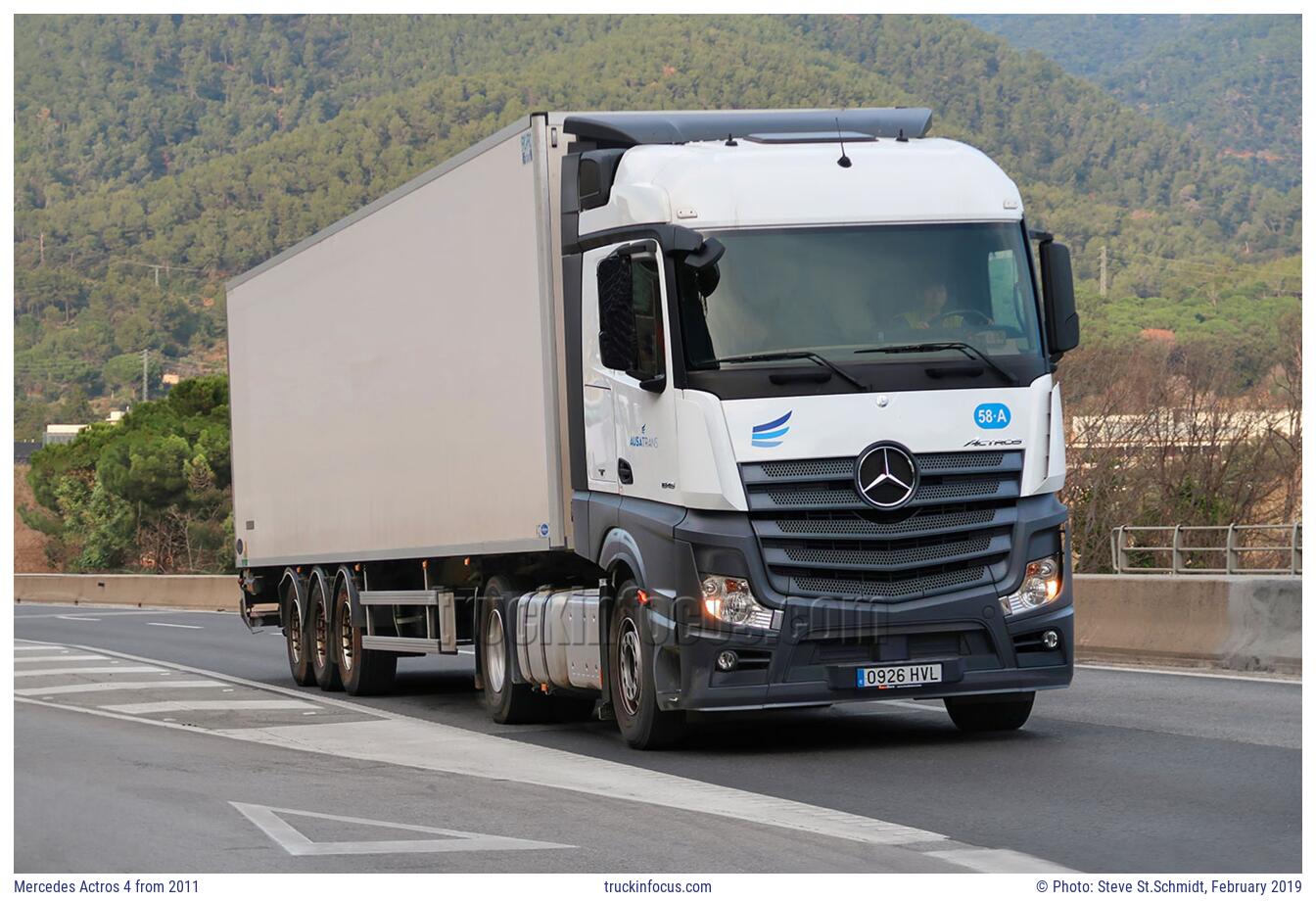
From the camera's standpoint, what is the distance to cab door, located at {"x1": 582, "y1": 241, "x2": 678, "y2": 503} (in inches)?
477

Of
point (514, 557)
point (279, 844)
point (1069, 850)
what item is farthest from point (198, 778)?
point (1069, 850)

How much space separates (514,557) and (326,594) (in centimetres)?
468

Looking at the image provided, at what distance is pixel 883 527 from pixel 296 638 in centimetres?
962

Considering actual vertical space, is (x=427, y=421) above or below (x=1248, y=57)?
below

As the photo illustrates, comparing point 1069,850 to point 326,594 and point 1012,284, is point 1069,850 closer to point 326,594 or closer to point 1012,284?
point 1012,284

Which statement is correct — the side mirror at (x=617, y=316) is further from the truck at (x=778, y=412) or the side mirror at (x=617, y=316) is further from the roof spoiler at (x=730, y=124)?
the roof spoiler at (x=730, y=124)

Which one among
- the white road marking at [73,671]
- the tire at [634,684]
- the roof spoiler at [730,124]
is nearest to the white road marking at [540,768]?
the tire at [634,684]

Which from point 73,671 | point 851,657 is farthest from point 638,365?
point 73,671

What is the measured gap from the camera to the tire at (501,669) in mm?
14906

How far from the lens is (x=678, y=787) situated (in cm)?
1082

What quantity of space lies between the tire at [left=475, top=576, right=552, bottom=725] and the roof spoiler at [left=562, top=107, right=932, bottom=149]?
3.53 metres

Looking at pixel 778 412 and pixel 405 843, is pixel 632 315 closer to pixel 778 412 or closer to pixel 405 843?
pixel 778 412

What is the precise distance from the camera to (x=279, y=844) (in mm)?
8734

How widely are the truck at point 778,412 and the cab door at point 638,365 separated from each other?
20 mm
